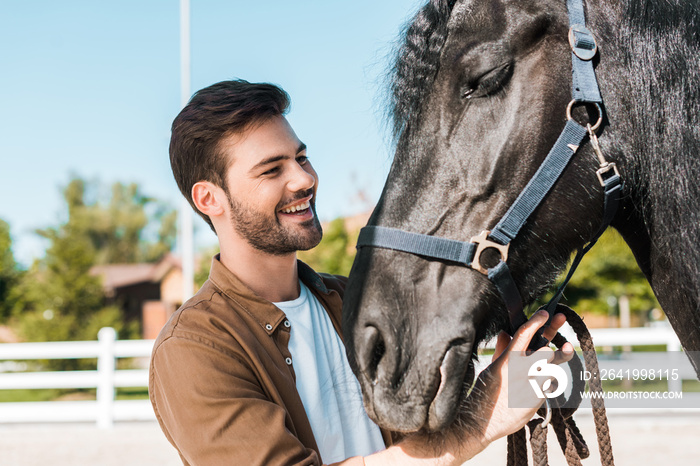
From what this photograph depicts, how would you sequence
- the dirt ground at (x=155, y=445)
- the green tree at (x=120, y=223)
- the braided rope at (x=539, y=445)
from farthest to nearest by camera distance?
the green tree at (x=120, y=223)
the dirt ground at (x=155, y=445)
the braided rope at (x=539, y=445)

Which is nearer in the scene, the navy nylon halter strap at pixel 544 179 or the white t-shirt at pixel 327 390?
the navy nylon halter strap at pixel 544 179

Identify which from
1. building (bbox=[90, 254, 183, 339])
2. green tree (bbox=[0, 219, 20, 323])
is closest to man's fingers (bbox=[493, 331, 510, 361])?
green tree (bbox=[0, 219, 20, 323])

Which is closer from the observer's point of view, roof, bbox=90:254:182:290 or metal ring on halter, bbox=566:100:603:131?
metal ring on halter, bbox=566:100:603:131

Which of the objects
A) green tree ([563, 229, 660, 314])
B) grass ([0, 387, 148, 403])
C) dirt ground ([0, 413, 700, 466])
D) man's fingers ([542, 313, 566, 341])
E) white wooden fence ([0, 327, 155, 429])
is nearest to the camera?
man's fingers ([542, 313, 566, 341])

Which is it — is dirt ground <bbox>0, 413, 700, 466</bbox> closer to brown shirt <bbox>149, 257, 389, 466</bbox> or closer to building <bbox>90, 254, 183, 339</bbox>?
brown shirt <bbox>149, 257, 389, 466</bbox>


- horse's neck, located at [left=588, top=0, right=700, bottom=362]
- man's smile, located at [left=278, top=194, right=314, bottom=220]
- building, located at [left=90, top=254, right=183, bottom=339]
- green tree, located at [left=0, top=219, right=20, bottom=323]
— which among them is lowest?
building, located at [left=90, top=254, right=183, bottom=339]

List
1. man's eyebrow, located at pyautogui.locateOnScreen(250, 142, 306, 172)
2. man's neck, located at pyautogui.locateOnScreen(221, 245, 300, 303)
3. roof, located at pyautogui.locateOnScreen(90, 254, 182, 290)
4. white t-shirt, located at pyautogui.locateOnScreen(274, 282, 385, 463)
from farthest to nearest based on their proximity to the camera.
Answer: roof, located at pyautogui.locateOnScreen(90, 254, 182, 290) < man's neck, located at pyautogui.locateOnScreen(221, 245, 300, 303) < man's eyebrow, located at pyautogui.locateOnScreen(250, 142, 306, 172) < white t-shirt, located at pyautogui.locateOnScreen(274, 282, 385, 463)

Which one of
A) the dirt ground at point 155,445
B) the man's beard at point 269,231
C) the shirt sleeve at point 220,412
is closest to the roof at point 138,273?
the dirt ground at point 155,445

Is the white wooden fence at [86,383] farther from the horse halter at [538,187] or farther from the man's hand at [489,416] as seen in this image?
the horse halter at [538,187]

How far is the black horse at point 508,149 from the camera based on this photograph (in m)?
1.51

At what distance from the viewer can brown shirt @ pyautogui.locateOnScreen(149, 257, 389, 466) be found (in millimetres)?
1537

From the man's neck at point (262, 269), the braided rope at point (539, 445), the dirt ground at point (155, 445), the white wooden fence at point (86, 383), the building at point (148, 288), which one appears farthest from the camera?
the building at point (148, 288)

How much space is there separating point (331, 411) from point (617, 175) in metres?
1.08

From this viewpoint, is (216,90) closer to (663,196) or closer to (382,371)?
(382,371)
